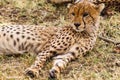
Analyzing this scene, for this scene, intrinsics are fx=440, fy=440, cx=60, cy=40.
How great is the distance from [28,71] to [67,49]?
→ 625 millimetres

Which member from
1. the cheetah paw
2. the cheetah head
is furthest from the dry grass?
the cheetah head

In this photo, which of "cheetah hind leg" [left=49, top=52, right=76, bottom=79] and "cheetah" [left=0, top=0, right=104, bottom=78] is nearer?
"cheetah hind leg" [left=49, top=52, right=76, bottom=79]

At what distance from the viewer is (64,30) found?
5238mm

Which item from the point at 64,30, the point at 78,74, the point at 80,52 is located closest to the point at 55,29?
the point at 64,30

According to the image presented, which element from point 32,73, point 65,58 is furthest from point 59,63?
point 32,73

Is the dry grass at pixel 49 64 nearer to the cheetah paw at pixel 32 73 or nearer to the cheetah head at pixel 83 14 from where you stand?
the cheetah paw at pixel 32 73

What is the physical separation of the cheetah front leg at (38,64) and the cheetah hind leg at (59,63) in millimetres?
108

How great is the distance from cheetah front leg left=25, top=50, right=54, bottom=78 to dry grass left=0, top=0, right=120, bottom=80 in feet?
0.21

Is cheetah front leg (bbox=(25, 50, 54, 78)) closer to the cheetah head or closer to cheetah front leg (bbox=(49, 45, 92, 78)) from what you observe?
cheetah front leg (bbox=(49, 45, 92, 78))

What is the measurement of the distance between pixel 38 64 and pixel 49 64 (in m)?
0.17

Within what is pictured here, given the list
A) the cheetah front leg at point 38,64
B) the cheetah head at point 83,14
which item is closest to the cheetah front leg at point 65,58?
the cheetah front leg at point 38,64

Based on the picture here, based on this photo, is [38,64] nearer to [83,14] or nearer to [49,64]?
[49,64]

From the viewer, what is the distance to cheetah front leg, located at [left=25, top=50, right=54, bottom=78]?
15.1 ft

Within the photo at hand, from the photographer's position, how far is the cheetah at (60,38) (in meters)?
4.99
